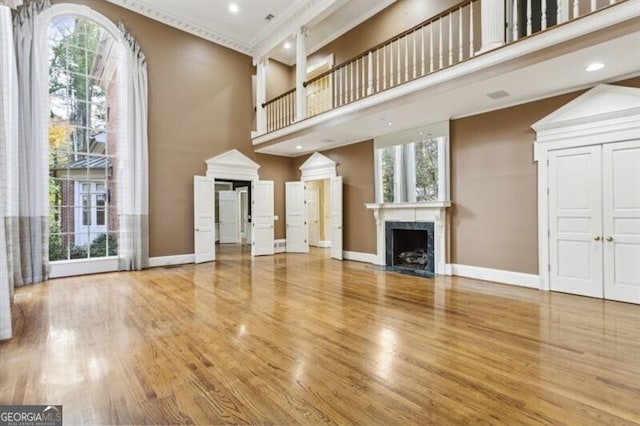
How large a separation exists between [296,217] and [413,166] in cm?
407

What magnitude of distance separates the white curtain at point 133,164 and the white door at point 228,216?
4958 millimetres

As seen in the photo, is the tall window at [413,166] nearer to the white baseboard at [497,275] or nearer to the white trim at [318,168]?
the white baseboard at [497,275]

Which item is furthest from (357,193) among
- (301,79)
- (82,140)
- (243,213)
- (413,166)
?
(82,140)

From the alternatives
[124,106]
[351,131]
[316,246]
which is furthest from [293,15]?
[316,246]

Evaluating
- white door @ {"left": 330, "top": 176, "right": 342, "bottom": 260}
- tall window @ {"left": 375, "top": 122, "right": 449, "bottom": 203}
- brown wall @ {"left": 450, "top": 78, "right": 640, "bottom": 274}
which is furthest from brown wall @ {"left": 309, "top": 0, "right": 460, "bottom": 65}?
white door @ {"left": 330, "top": 176, "right": 342, "bottom": 260}

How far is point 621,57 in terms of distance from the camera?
11.5ft

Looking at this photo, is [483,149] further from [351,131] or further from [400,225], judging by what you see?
[351,131]

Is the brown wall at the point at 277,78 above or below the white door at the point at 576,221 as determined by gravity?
above

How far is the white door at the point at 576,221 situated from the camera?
4250 mm

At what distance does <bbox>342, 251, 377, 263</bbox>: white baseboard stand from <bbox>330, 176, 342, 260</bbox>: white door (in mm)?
206

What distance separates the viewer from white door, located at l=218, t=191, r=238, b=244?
11609 mm

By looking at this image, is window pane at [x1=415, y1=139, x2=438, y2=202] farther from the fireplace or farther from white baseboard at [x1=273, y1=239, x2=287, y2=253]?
white baseboard at [x1=273, y1=239, x2=287, y2=253]

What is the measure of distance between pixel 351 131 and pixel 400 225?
2.36 metres

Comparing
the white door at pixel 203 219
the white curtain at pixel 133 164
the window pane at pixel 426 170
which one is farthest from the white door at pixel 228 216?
the window pane at pixel 426 170
